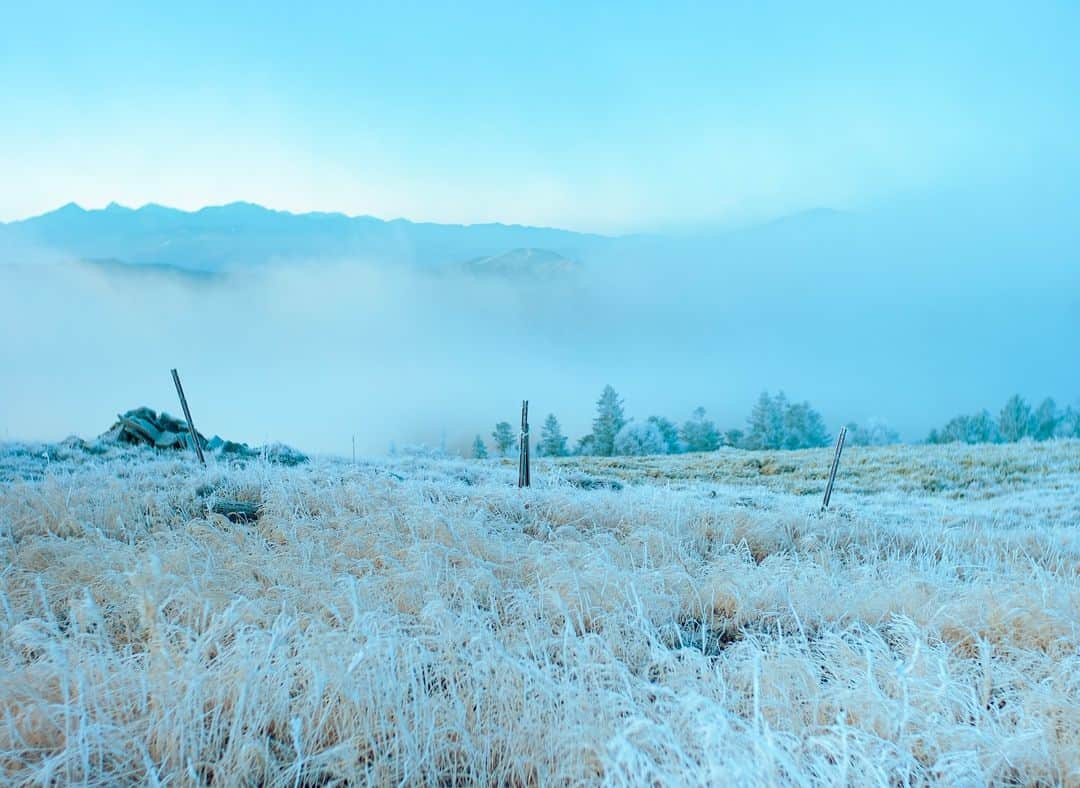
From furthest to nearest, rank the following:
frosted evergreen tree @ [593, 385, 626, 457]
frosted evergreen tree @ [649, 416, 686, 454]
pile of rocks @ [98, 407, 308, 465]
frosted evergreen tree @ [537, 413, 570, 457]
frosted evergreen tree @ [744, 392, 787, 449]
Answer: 1. frosted evergreen tree @ [744, 392, 787, 449]
2. frosted evergreen tree @ [649, 416, 686, 454]
3. frosted evergreen tree @ [537, 413, 570, 457]
4. frosted evergreen tree @ [593, 385, 626, 457]
5. pile of rocks @ [98, 407, 308, 465]

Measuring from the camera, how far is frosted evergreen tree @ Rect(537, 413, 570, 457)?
137 ft

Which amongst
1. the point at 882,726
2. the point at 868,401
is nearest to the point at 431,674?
the point at 882,726

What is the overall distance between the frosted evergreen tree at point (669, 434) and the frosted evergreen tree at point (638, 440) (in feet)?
7.96

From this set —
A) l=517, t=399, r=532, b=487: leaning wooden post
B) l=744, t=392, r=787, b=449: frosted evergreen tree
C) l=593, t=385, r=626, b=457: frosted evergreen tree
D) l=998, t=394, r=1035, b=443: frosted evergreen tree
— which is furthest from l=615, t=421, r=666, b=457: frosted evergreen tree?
l=517, t=399, r=532, b=487: leaning wooden post

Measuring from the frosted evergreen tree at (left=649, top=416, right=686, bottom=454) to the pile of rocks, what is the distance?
103 ft

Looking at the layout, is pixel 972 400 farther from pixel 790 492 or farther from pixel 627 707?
pixel 627 707

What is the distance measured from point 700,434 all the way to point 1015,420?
20.2 m

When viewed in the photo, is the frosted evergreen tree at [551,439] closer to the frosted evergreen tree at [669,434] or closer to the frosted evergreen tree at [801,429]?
the frosted evergreen tree at [669,434]

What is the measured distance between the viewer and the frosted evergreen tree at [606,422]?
41.6 m

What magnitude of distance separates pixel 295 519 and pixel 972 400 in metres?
200

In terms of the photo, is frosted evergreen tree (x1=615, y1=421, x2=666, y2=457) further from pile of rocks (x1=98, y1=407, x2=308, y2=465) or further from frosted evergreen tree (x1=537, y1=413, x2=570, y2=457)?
pile of rocks (x1=98, y1=407, x2=308, y2=465)

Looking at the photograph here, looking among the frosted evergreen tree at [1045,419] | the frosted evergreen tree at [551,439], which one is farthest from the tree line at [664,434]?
the frosted evergreen tree at [1045,419]

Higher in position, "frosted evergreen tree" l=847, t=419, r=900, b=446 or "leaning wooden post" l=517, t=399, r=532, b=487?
"leaning wooden post" l=517, t=399, r=532, b=487

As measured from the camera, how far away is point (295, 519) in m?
6.46
